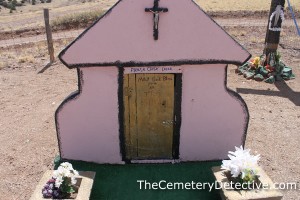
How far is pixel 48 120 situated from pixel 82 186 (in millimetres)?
4795

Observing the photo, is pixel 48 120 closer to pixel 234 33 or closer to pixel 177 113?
pixel 177 113

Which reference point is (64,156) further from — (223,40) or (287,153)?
(287,153)

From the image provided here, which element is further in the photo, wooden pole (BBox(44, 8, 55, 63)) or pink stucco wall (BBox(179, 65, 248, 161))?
wooden pole (BBox(44, 8, 55, 63))

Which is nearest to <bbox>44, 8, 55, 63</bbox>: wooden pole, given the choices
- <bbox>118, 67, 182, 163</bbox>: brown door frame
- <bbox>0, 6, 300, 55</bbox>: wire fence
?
<bbox>0, 6, 300, 55</bbox>: wire fence

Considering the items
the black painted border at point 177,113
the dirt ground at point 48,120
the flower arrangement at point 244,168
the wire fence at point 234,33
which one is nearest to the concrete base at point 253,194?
the flower arrangement at point 244,168

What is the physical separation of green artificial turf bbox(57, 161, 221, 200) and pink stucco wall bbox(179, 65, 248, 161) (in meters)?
0.37

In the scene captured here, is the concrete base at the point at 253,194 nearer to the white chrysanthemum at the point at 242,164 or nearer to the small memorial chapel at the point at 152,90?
the white chrysanthemum at the point at 242,164

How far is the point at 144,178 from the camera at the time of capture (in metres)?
8.06

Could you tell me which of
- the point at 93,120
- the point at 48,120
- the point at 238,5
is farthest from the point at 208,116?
the point at 238,5

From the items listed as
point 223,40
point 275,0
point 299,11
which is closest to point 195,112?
point 223,40

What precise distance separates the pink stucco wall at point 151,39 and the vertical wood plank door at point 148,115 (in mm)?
656

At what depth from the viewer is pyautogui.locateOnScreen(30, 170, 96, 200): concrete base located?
266 inches

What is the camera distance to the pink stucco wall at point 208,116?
780cm

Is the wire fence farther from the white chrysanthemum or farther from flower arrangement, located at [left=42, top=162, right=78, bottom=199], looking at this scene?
flower arrangement, located at [left=42, top=162, right=78, bottom=199]
